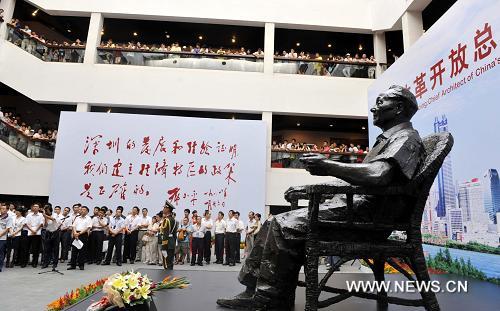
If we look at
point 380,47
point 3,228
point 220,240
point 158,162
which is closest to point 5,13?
point 158,162

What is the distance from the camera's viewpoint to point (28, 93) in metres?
11.1

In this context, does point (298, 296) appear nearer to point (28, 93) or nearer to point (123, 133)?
point (123, 133)

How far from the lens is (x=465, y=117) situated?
4.82 m

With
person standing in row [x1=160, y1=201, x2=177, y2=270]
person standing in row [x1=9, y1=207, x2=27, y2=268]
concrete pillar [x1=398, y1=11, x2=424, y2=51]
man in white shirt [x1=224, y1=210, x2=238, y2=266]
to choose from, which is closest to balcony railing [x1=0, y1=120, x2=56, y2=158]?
person standing in row [x1=9, y1=207, x2=27, y2=268]

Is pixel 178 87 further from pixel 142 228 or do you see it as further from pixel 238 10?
pixel 142 228

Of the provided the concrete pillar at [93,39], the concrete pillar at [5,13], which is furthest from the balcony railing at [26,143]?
the concrete pillar at [5,13]

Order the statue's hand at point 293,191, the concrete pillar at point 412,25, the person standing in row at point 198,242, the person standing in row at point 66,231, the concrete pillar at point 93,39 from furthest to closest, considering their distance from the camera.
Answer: the concrete pillar at point 93,39, the concrete pillar at point 412,25, the person standing in row at point 198,242, the person standing in row at point 66,231, the statue's hand at point 293,191

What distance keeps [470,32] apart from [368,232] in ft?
14.7

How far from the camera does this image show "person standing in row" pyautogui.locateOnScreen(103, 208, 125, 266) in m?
7.55

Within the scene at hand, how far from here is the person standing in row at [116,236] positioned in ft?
24.8

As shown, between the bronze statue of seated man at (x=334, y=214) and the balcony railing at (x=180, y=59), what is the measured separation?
33.5 ft

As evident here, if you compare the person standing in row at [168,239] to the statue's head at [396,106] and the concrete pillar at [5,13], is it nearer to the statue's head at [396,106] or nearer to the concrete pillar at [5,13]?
the statue's head at [396,106]

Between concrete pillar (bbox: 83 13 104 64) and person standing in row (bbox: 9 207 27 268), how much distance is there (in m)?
6.37

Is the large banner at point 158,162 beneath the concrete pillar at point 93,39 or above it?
beneath
